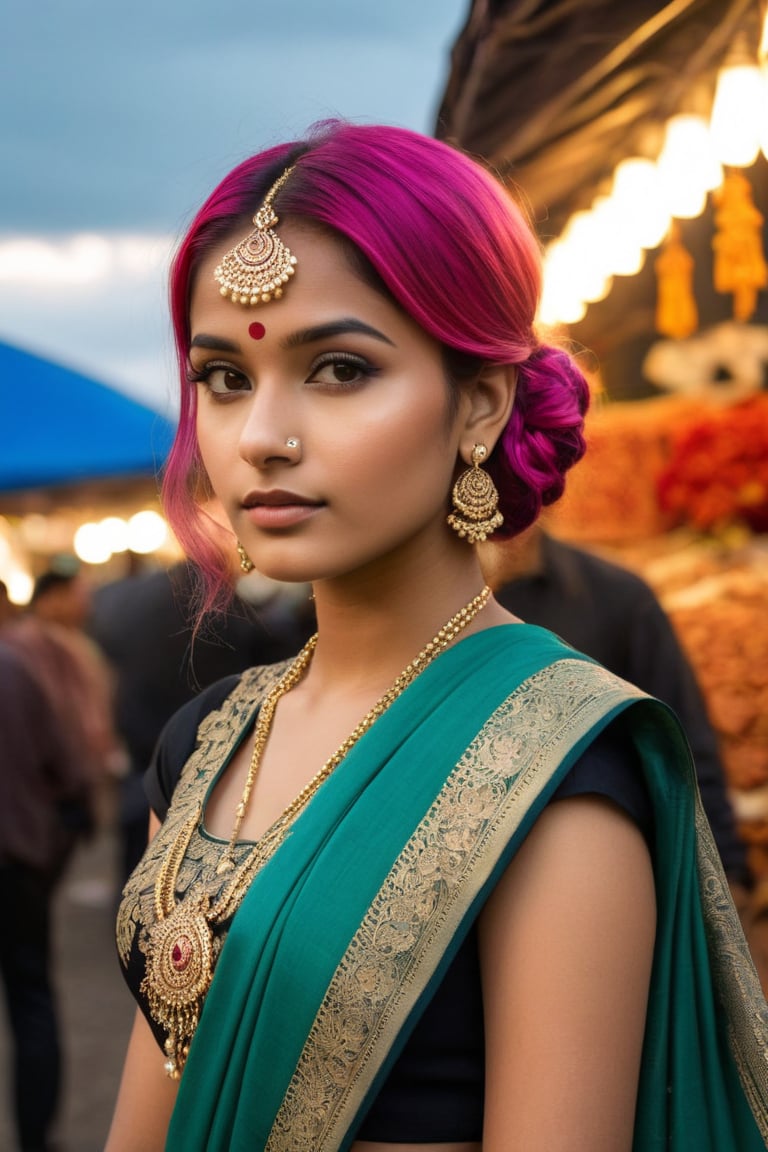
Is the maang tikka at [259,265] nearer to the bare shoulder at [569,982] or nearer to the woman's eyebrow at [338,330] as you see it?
the woman's eyebrow at [338,330]

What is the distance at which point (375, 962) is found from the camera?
3.76ft

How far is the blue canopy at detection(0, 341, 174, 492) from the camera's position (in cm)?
639

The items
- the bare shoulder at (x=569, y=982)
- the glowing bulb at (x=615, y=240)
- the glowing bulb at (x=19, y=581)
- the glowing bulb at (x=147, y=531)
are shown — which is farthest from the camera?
the glowing bulb at (x=147, y=531)

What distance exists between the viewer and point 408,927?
1.15 meters

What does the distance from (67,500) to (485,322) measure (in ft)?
21.0

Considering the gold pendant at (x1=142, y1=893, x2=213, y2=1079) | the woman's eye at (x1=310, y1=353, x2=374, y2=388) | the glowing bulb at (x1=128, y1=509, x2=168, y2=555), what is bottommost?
the gold pendant at (x1=142, y1=893, x2=213, y2=1079)

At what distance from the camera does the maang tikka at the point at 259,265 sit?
122 cm

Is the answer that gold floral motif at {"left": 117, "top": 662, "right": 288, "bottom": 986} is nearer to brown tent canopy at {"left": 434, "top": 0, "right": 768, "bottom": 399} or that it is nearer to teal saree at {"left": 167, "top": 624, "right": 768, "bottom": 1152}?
teal saree at {"left": 167, "top": 624, "right": 768, "bottom": 1152}

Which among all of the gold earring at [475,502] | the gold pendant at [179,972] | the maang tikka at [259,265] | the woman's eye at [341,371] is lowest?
the gold pendant at [179,972]

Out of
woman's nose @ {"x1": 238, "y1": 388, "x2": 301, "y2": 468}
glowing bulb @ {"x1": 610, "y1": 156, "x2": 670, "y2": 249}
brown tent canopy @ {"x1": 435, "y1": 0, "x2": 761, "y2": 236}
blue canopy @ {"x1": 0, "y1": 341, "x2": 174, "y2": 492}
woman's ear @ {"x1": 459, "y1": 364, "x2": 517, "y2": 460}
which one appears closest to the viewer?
woman's nose @ {"x1": 238, "y1": 388, "x2": 301, "y2": 468}

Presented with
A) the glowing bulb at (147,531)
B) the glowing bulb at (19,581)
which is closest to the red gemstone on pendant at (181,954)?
the glowing bulb at (19,581)

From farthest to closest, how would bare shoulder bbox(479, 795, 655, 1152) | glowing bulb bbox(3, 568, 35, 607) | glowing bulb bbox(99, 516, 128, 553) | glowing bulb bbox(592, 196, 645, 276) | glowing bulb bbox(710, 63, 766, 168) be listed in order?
1. glowing bulb bbox(99, 516, 128, 553)
2. glowing bulb bbox(3, 568, 35, 607)
3. glowing bulb bbox(592, 196, 645, 276)
4. glowing bulb bbox(710, 63, 766, 168)
5. bare shoulder bbox(479, 795, 655, 1152)

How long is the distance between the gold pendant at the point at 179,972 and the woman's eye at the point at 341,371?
555mm

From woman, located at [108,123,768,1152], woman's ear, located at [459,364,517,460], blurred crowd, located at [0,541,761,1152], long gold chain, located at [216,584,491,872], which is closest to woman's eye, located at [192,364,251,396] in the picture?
woman, located at [108,123,768,1152]
